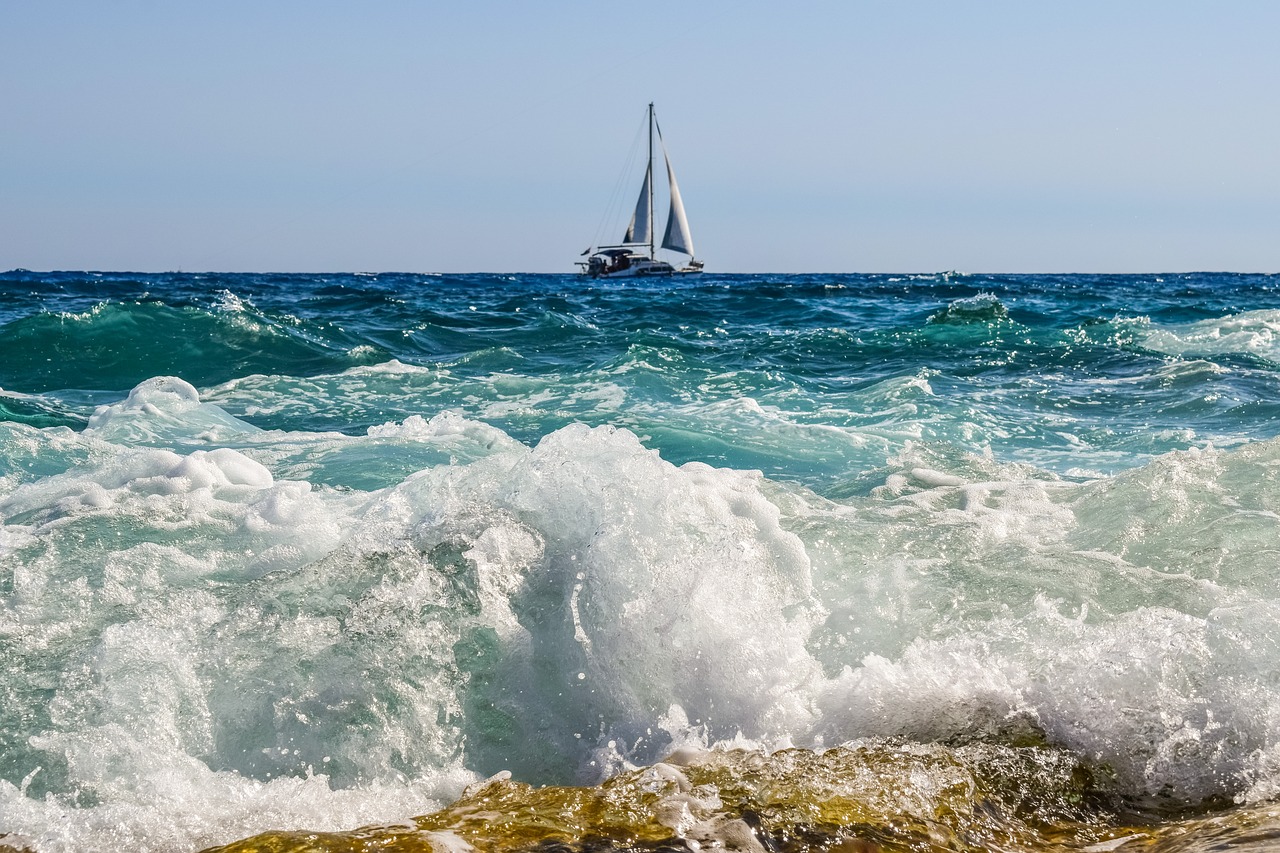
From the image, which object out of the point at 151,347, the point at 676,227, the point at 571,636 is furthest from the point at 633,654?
the point at 676,227

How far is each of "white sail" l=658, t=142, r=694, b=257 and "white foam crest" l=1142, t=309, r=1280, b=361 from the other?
125 feet

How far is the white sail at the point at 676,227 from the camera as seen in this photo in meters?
53.3

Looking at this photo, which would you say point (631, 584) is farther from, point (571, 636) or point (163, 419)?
point (163, 419)

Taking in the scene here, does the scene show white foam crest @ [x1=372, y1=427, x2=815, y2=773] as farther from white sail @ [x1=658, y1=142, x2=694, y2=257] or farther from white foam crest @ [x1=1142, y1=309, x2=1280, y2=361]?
white sail @ [x1=658, y1=142, x2=694, y2=257]

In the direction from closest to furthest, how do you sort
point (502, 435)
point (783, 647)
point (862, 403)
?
point (783, 647) → point (502, 435) → point (862, 403)

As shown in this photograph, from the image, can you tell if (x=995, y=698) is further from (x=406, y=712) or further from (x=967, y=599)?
(x=406, y=712)

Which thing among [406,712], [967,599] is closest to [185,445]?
[406,712]

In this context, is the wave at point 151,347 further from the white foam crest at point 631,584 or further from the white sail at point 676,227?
the white sail at point 676,227

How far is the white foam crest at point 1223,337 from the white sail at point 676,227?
1496 inches

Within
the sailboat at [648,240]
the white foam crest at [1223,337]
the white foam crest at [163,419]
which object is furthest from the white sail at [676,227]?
the white foam crest at [163,419]

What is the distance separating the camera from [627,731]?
2.43 meters

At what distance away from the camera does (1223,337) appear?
13625mm

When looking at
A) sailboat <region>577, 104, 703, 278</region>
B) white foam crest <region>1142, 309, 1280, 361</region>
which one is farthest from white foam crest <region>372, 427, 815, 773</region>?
sailboat <region>577, 104, 703, 278</region>

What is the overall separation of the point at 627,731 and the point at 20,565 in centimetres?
202
